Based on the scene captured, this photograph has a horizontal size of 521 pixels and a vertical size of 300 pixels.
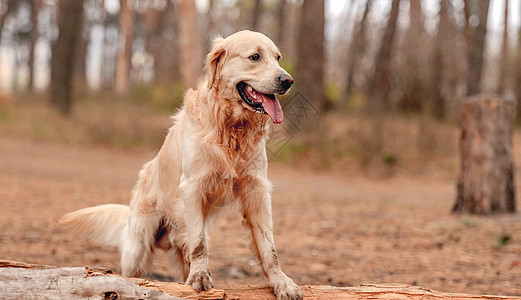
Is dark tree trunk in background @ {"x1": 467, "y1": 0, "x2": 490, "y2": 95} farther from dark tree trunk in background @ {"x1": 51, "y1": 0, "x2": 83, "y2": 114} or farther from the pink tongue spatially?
the pink tongue

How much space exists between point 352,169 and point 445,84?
589 cm

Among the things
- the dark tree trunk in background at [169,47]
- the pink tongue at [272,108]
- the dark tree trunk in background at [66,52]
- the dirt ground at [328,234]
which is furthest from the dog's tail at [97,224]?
the dark tree trunk in background at [169,47]

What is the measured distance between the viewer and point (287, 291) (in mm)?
2861

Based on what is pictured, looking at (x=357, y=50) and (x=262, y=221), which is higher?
(x=357, y=50)

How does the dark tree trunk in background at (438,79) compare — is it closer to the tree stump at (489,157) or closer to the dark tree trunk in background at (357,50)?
the dark tree trunk in background at (357,50)

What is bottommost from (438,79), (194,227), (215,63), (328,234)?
(328,234)

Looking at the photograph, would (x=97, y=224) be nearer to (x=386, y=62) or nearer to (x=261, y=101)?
(x=261, y=101)

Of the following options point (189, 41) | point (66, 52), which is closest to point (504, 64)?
point (189, 41)

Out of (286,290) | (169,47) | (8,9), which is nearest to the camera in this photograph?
(286,290)

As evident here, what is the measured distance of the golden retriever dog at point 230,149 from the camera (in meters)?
2.97

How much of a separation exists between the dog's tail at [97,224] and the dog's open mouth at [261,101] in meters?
1.56

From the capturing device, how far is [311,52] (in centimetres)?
1295

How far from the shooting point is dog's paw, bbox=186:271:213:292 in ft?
9.30

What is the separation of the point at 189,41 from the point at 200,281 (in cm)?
1068
